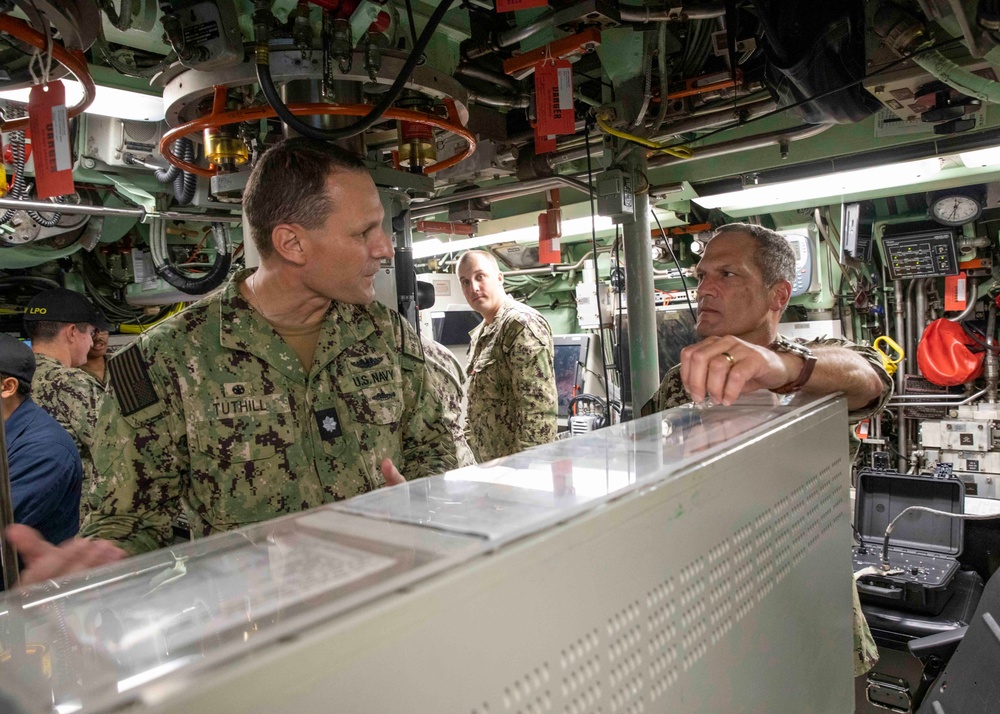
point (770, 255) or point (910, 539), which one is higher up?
point (770, 255)

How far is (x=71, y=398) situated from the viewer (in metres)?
3.38

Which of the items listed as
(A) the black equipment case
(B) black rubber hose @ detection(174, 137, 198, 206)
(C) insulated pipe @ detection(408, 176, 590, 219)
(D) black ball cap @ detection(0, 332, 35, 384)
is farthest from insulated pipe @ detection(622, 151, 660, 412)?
(D) black ball cap @ detection(0, 332, 35, 384)

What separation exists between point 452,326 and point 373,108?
17.7 feet

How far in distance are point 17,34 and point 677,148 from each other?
7.92 ft

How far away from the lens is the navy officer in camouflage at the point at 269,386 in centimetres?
157

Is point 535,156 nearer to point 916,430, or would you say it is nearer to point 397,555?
point 397,555

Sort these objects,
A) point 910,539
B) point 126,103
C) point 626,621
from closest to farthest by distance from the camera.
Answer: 1. point 626,621
2. point 126,103
3. point 910,539

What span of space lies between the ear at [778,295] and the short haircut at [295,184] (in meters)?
1.36

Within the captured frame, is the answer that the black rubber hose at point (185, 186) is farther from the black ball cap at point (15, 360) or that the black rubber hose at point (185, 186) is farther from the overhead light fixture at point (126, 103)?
the black ball cap at point (15, 360)

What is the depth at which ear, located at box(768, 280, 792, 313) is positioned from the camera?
2162 mm

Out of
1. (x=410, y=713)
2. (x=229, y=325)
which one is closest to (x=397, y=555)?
(x=410, y=713)

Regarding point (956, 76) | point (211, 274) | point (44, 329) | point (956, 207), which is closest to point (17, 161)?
point (44, 329)

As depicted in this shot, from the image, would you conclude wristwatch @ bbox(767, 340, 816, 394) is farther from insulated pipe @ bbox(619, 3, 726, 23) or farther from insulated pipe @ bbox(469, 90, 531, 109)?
insulated pipe @ bbox(469, 90, 531, 109)

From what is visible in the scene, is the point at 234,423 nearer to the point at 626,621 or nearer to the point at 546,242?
the point at 626,621
